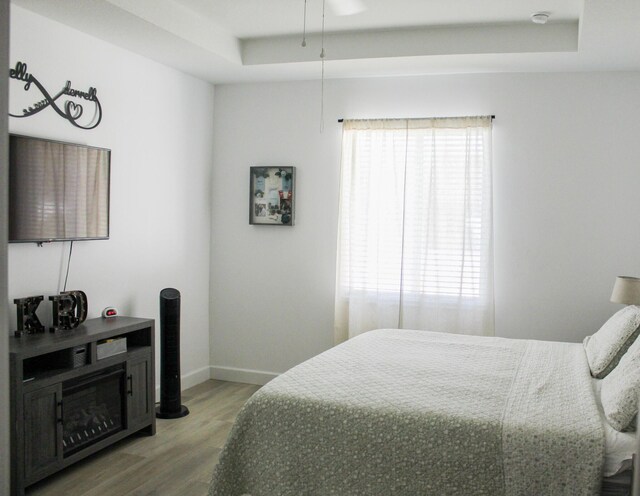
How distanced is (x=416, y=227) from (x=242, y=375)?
2.02 meters

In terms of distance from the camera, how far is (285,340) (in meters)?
5.35

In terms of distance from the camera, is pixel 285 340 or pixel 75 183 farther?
pixel 285 340

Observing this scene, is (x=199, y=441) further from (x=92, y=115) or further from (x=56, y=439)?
(x=92, y=115)

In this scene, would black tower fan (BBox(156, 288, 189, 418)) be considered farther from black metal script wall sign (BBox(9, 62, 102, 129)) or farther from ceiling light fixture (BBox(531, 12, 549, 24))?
ceiling light fixture (BBox(531, 12, 549, 24))

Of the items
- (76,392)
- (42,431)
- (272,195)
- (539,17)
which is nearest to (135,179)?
(272,195)

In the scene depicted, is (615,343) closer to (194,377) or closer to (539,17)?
(539,17)

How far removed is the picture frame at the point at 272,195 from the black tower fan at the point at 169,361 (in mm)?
1200

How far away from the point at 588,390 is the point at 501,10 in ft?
7.91

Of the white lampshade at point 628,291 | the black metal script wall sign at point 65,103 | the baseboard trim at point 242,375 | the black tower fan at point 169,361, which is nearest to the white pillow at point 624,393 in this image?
the white lampshade at point 628,291

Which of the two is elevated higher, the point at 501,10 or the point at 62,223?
the point at 501,10

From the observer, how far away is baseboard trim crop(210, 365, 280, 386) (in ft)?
17.7

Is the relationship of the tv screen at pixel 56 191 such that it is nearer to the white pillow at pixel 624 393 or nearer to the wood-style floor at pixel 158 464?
the wood-style floor at pixel 158 464

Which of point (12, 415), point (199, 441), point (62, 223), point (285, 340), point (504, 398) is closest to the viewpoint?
point (504, 398)

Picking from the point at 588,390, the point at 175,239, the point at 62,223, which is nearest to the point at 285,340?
the point at 175,239
